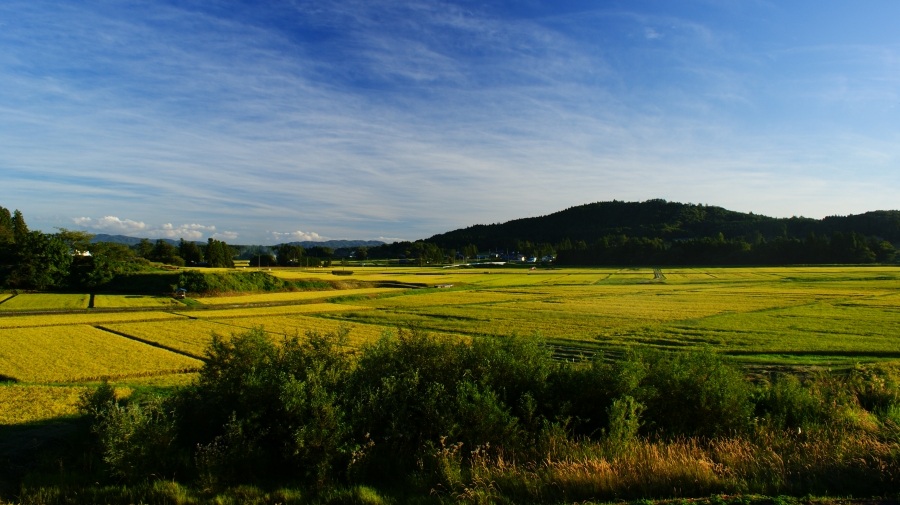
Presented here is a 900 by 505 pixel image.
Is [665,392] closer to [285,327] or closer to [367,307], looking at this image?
[285,327]

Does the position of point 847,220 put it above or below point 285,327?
above

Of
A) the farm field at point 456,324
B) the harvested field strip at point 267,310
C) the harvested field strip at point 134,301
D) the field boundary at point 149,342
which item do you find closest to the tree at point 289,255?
the farm field at point 456,324

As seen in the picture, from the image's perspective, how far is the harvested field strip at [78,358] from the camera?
806 inches

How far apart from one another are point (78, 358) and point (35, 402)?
8.95m

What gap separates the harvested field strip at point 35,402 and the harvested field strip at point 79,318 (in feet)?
68.6

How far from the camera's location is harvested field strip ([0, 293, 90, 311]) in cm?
4553

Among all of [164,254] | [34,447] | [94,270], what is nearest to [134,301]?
[94,270]

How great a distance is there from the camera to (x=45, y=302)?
49.3m

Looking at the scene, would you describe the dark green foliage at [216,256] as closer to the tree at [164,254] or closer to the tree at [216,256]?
the tree at [216,256]

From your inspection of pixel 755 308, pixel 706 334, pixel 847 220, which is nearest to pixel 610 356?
pixel 706 334

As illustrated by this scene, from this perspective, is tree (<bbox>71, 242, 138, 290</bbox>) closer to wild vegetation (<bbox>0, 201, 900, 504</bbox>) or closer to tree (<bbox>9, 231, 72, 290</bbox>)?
tree (<bbox>9, 231, 72, 290</bbox>)

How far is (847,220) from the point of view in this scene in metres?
168

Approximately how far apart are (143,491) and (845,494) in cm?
1213

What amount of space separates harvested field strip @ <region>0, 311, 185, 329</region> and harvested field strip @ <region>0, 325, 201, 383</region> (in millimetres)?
4958
